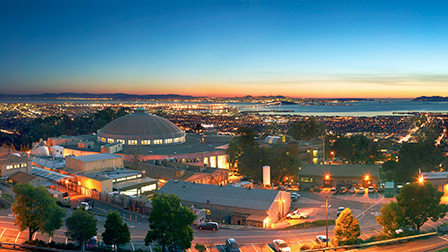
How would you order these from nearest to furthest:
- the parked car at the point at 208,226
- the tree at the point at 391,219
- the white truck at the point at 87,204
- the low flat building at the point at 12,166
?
the tree at the point at 391,219, the parked car at the point at 208,226, the white truck at the point at 87,204, the low flat building at the point at 12,166

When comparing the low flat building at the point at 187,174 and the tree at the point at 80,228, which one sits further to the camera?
the low flat building at the point at 187,174

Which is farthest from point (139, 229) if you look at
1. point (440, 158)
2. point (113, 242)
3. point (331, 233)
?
point (440, 158)

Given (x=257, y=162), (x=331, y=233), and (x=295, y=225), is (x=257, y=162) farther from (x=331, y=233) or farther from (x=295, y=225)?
(x=331, y=233)

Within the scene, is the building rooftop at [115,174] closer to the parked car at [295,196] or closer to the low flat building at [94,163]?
the low flat building at [94,163]

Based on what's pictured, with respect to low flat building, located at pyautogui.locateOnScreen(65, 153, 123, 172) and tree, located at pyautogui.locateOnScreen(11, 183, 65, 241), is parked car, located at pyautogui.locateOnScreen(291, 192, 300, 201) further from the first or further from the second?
tree, located at pyautogui.locateOnScreen(11, 183, 65, 241)

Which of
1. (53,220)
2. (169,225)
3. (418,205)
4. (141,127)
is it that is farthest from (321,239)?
(141,127)

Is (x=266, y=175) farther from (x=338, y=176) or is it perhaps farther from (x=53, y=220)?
(x=53, y=220)

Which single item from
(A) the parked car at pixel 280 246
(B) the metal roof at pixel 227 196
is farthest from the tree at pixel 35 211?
(B) the metal roof at pixel 227 196
